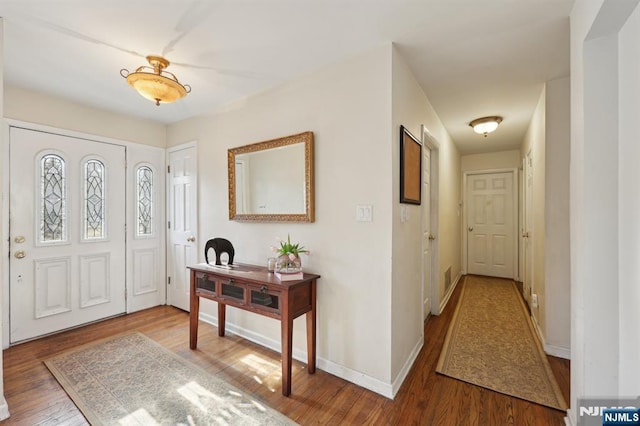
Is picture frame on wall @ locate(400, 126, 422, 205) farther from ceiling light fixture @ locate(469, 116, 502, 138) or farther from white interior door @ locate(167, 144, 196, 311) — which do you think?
white interior door @ locate(167, 144, 196, 311)

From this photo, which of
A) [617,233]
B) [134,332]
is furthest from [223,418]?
[617,233]

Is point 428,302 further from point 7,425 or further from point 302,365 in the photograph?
point 7,425

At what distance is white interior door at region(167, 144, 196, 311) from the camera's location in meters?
3.30

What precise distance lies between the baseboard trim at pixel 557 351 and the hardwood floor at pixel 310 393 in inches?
2.9

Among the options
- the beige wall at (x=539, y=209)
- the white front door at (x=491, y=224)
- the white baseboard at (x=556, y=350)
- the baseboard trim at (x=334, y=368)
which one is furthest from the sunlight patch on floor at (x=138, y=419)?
the white front door at (x=491, y=224)

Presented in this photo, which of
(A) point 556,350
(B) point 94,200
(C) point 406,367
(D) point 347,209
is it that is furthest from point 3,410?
(A) point 556,350

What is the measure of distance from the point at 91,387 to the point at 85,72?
2.40 m

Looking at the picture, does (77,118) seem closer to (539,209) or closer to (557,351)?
(539,209)

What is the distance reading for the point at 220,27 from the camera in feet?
5.76

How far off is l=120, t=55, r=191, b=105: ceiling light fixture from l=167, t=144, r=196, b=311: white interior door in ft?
3.97

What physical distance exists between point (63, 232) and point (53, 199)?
34cm

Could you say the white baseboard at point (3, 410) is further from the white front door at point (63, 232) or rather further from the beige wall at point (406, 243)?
the beige wall at point (406, 243)

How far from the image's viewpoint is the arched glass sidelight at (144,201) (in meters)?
3.44

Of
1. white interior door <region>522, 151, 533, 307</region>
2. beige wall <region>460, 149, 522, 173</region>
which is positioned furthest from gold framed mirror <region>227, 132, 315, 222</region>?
beige wall <region>460, 149, 522, 173</region>
